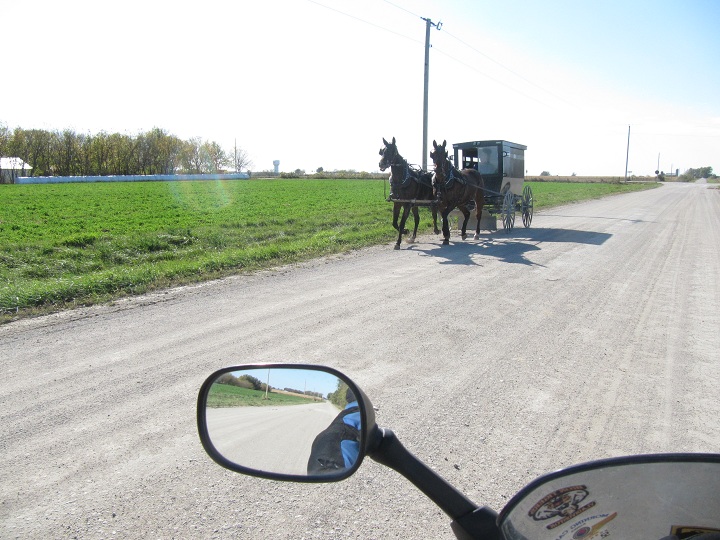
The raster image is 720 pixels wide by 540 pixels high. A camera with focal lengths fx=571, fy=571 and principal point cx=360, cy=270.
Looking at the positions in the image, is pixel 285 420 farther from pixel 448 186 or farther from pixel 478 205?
pixel 478 205

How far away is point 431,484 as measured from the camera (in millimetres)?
1536

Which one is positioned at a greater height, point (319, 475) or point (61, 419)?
point (319, 475)

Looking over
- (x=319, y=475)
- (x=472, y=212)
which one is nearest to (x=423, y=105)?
(x=472, y=212)

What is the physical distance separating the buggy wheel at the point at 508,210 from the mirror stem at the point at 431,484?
53.7 ft

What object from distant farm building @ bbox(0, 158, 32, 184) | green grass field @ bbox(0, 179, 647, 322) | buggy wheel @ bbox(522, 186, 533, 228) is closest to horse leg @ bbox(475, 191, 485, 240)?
green grass field @ bbox(0, 179, 647, 322)

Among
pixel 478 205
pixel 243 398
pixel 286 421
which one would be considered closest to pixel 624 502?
pixel 286 421

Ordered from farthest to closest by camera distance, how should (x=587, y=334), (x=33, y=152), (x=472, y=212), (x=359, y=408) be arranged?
1. (x=33, y=152)
2. (x=472, y=212)
3. (x=587, y=334)
4. (x=359, y=408)

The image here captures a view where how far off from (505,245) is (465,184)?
1998 mm

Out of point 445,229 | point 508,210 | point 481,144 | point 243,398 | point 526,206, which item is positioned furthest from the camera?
point 526,206

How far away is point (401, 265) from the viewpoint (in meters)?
11.1

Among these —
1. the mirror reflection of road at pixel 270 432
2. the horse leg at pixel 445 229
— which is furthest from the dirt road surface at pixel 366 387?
the horse leg at pixel 445 229

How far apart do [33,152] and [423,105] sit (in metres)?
92.7

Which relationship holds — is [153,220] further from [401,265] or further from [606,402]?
[606,402]

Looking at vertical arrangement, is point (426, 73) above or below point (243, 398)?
above
